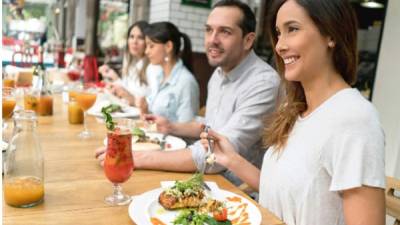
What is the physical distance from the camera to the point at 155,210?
3.41 ft

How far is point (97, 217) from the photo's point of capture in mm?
990

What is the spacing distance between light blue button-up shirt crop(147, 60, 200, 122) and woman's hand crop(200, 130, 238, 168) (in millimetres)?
1225

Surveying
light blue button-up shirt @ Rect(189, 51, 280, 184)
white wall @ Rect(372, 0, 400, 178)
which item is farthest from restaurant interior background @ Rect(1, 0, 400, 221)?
light blue button-up shirt @ Rect(189, 51, 280, 184)

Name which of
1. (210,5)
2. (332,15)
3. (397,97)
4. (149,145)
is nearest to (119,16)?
(210,5)

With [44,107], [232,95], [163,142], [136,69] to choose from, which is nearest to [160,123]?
[163,142]

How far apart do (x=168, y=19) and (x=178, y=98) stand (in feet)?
5.92

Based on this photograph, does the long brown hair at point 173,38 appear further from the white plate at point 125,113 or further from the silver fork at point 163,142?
the silver fork at point 163,142

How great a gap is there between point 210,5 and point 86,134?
2.96 meters

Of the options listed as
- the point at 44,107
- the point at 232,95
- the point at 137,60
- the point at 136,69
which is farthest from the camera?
the point at 137,60

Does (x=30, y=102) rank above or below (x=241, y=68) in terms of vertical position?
below

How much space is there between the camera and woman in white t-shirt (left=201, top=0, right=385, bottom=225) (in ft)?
3.26

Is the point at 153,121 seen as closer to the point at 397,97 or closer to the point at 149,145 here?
the point at 149,145

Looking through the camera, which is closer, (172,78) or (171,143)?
(171,143)

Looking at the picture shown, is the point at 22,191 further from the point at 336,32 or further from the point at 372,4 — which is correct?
the point at 372,4
